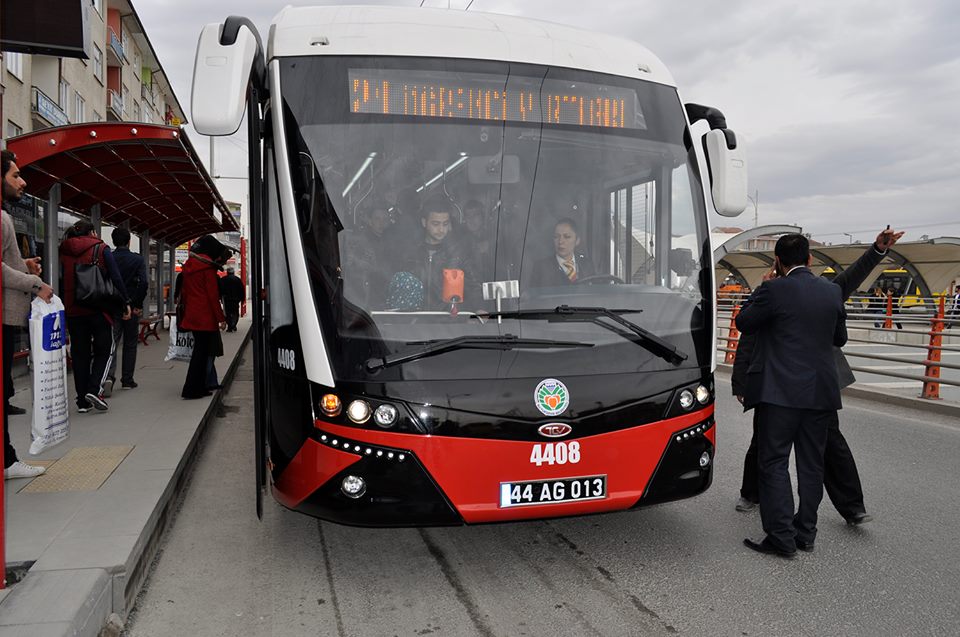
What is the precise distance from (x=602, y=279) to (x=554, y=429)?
94 centimetres

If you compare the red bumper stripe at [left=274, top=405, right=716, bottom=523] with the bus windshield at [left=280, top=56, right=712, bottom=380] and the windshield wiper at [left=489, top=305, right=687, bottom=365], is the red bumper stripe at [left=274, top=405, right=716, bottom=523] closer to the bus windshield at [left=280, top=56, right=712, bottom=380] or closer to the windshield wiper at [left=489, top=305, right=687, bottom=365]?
the bus windshield at [left=280, top=56, right=712, bottom=380]

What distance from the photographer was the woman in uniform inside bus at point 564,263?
13.2 ft

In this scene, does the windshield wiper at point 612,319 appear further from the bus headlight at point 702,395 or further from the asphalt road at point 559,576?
the asphalt road at point 559,576

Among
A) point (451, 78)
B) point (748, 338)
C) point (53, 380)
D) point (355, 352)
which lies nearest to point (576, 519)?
point (748, 338)

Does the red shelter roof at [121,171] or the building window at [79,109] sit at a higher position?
the building window at [79,109]

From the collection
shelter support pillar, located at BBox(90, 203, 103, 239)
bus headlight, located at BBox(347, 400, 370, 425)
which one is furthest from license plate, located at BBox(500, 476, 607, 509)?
shelter support pillar, located at BBox(90, 203, 103, 239)

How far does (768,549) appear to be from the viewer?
4.31 metres

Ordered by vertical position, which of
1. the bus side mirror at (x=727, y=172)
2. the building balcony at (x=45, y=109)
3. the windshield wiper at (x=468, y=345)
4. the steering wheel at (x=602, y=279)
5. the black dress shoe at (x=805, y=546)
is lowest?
the black dress shoe at (x=805, y=546)

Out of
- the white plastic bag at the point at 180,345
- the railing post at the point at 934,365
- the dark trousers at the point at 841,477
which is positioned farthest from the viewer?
the railing post at the point at 934,365

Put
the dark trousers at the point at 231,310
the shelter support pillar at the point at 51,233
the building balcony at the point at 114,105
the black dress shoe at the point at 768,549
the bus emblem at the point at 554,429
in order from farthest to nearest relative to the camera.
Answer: the building balcony at the point at 114,105, the dark trousers at the point at 231,310, the shelter support pillar at the point at 51,233, the black dress shoe at the point at 768,549, the bus emblem at the point at 554,429

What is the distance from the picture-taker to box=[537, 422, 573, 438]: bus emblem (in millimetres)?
Answer: 3678

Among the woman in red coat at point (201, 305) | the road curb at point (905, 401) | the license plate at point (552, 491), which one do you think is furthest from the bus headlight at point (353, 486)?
the road curb at point (905, 401)

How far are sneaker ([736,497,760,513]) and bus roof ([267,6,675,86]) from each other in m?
2.76

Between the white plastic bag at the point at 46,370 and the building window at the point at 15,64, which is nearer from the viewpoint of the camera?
the white plastic bag at the point at 46,370
